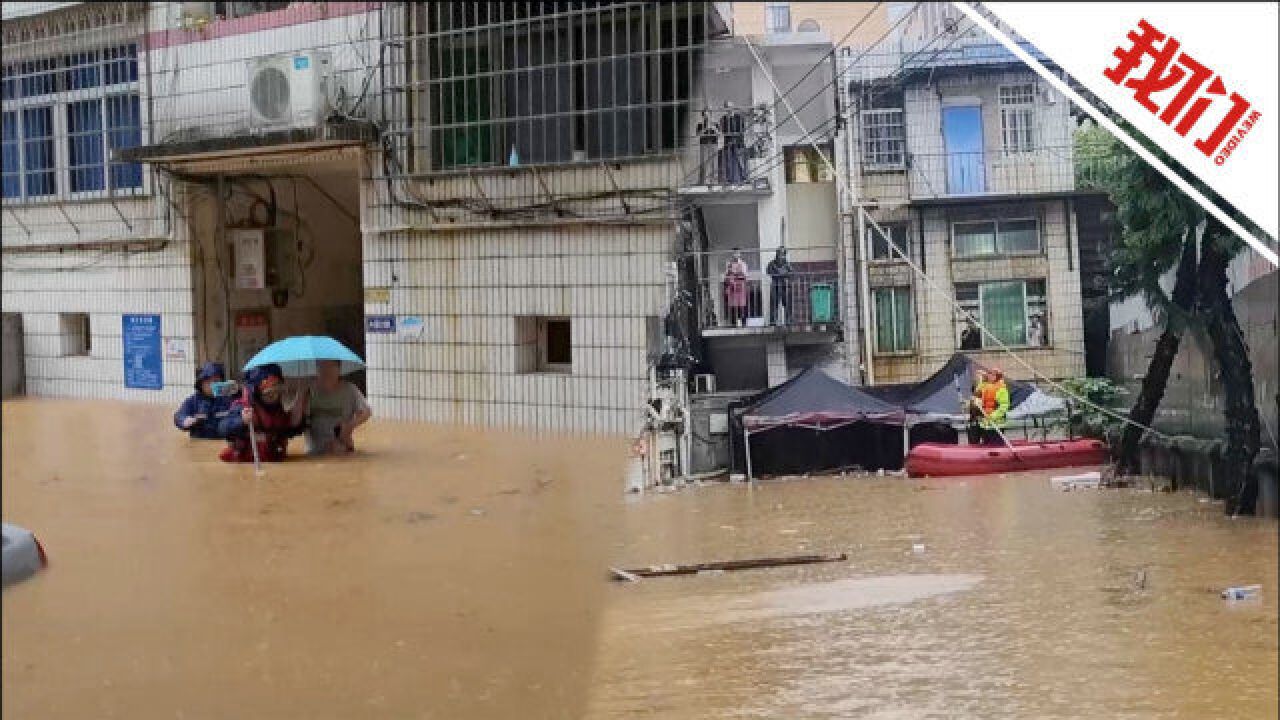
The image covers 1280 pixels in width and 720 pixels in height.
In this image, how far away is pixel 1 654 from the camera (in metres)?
1.27

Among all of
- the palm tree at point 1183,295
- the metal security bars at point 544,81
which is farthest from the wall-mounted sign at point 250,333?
the palm tree at point 1183,295

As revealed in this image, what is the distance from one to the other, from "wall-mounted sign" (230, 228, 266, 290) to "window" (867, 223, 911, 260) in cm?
61

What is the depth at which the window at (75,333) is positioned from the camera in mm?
1407

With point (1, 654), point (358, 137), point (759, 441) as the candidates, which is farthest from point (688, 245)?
point (1, 654)

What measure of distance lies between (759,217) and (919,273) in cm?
17

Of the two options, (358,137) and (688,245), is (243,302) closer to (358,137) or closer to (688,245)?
(358,137)

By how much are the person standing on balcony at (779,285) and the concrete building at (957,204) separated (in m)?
0.07

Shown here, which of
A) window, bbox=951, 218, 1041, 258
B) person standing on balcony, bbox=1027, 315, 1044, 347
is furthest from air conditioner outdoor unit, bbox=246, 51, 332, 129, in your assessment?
person standing on balcony, bbox=1027, 315, 1044, 347

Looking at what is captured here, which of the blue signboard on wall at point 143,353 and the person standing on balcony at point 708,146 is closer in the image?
the person standing on balcony at point 708,146

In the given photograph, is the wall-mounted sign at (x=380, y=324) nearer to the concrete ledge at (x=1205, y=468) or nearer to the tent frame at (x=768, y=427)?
the tent frame at (x=768, y=427)

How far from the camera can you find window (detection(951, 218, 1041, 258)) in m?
1.24

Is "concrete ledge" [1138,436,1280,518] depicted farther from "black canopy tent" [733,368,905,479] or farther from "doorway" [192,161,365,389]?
"doorway" [192,161,365,389]

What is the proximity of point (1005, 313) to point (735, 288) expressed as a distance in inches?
11.6

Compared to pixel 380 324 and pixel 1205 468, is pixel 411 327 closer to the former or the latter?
pixel 380 324
